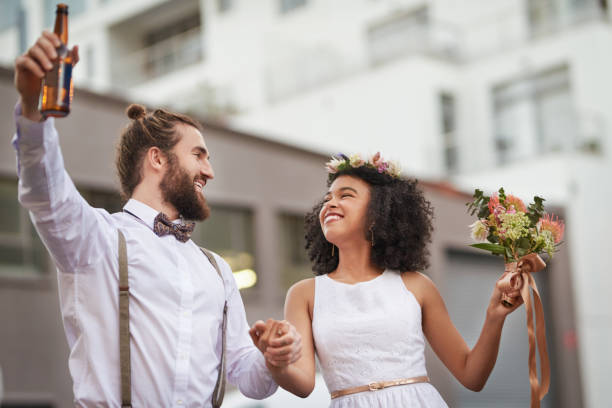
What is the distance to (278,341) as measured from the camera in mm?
3107

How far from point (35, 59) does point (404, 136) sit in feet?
59.7

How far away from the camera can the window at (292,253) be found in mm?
15352

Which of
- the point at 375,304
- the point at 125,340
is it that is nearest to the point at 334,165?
the point at 375,304

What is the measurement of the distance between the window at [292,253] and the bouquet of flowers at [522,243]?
1142 centimetres

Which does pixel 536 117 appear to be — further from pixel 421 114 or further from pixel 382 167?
pixel 382 167

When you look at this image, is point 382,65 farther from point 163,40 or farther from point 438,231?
point 163,40

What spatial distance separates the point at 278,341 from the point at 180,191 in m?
0.73

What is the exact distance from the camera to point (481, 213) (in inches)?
155

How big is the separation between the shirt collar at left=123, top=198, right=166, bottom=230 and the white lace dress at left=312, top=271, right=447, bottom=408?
102 cm

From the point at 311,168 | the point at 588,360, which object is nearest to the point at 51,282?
the point at 311,168

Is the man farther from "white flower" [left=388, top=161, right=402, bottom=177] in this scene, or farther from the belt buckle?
"white flower" [left=388, top=161, right=402, bottom=177]

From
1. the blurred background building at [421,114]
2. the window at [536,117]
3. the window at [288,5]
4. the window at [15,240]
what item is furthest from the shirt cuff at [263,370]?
the window at [288,5]

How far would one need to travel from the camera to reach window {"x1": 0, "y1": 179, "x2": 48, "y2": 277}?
37.5ft

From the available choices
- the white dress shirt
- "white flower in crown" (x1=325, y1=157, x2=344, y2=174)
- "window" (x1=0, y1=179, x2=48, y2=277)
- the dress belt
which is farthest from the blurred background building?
the white dress shirt
